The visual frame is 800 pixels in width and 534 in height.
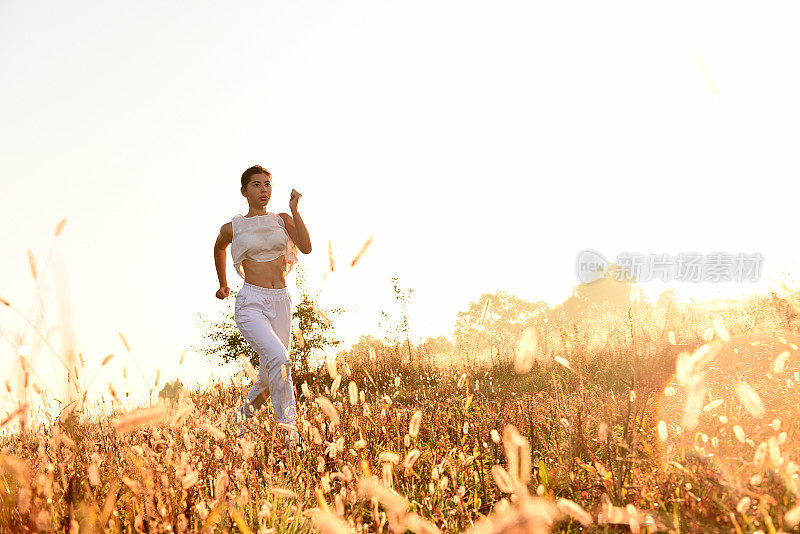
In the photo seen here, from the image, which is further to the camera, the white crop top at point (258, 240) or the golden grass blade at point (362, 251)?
the white crop top at point (258, 240)

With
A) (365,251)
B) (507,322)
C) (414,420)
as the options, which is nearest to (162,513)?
(414,420)

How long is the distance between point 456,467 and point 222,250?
3.67 metres

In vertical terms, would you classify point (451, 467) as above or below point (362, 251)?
below

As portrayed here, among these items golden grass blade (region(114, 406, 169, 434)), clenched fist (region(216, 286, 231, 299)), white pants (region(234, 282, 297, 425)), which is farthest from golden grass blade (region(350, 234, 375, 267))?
clenched fist (region(216, 286, 231, 299))

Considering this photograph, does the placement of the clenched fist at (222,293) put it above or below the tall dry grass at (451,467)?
above

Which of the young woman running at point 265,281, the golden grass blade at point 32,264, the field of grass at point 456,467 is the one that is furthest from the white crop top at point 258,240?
the golden grass blade at point 32,264

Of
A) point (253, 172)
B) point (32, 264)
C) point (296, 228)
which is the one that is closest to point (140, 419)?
point (32, 264)

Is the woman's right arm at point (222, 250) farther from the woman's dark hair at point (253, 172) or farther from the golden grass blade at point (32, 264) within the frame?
the golden grass blade at point (32, 264)

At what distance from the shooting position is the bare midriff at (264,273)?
5039 millimetres

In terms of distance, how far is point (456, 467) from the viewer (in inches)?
112

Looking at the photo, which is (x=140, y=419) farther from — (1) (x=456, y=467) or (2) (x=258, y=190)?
(2) (x=258, y=190)

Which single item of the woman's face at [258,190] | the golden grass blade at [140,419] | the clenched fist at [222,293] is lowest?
the golden grass blade at [140,419]

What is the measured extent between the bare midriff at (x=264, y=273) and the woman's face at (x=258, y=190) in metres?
0.53

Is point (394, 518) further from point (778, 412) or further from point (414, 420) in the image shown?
point (778, 412)
